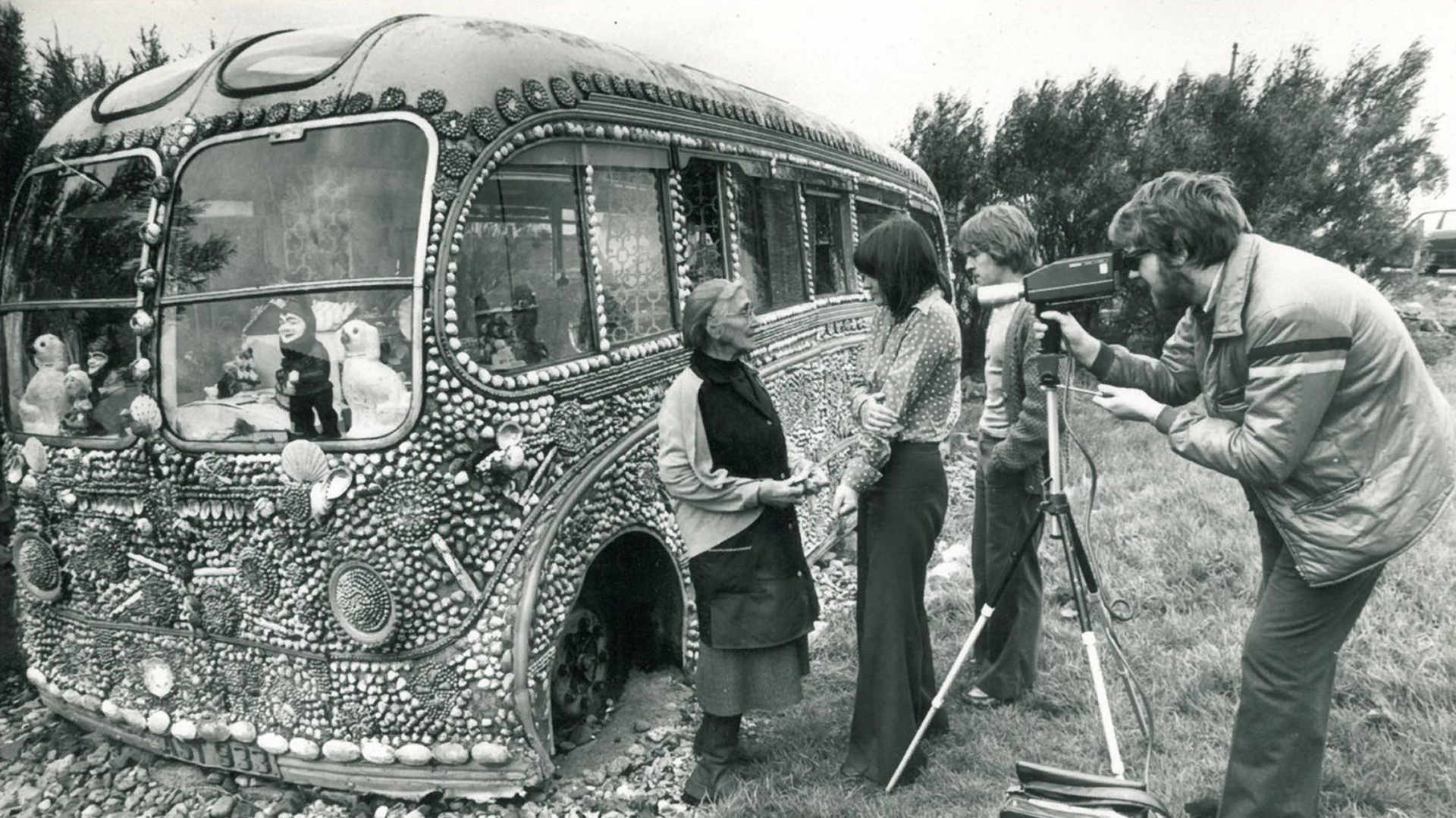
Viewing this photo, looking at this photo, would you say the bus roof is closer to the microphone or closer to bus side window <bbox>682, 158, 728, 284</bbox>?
bus side window <bbox>682, 158, 728, 284</bbox>

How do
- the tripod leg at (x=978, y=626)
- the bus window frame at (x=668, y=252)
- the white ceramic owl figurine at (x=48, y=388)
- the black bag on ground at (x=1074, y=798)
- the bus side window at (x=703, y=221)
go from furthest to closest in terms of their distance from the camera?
1. the bus side window at (x=703, y=221)
2. the bus window frame at (x=668, y=252)
3. the white ceramic owl figurine at (x=48, y=388)
4. the tripod leg at (x=978, y=626)
5. the black bag on ground at (x=1074, y=798)

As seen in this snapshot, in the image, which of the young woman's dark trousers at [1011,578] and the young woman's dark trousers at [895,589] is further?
the young woman's dark trousers at [1011,578]

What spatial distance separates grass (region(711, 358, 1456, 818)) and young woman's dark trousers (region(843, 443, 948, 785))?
0.22m

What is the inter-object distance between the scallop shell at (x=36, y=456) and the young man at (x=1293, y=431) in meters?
4.07

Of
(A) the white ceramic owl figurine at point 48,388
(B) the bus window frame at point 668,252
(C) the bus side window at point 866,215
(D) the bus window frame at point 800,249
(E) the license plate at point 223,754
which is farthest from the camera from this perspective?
(C) the bus side window at point 866,215

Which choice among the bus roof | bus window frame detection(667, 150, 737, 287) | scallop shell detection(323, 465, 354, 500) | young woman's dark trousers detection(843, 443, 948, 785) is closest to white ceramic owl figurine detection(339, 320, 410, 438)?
scallop shell detection(323, 465, 354, 500)

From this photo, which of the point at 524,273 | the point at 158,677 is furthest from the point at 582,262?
the point at 158,677

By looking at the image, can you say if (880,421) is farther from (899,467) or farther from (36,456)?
(36,456)

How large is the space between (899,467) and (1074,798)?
118 cm

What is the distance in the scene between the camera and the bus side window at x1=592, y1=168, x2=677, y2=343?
3.95 m

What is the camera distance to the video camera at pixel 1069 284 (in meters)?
2.86

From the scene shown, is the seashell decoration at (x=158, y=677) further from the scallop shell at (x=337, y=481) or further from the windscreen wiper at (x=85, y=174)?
the windscreen wiper at (x=85, y=174)

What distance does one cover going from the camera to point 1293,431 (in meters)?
2.45

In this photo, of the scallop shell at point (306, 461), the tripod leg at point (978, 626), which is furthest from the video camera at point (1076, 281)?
the scallop shell at point (306, 461)
